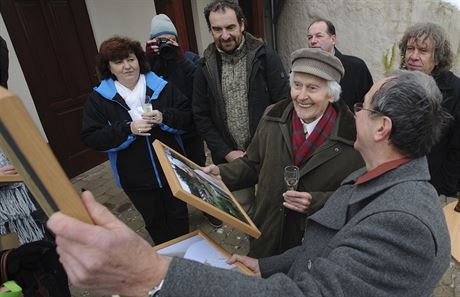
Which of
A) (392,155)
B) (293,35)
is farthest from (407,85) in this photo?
(293,35)

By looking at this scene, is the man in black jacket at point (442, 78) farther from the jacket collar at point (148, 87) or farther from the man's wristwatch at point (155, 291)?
the man's wristwatch at point (155, 291)

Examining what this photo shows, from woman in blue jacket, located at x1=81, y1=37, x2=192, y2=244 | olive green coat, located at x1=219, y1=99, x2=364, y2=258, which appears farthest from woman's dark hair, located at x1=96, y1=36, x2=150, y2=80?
olive green coat, located at x1=219, y1=99, x2=364, y2=258

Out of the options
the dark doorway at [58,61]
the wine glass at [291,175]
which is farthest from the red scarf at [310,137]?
the dark doorway at [58,61]

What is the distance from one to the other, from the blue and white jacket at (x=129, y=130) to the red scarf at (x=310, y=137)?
1.23 m

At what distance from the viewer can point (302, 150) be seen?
6.43 ft

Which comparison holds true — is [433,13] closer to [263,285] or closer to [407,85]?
[407,85]

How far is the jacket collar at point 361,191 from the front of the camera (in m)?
1.08

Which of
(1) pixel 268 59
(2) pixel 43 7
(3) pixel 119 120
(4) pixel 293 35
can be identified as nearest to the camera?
(3) pixel 119 120

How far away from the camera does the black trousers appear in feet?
9.74

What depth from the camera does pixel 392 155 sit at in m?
1.17

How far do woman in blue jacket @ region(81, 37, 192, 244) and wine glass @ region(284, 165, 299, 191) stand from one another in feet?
4.10

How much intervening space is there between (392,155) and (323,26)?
2638mm

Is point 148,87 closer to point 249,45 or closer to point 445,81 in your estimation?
point 249,45

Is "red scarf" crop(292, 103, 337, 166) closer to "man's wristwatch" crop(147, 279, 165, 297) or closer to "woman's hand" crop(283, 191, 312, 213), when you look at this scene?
"woman's hand" crop(283, 191, 312, 213)
